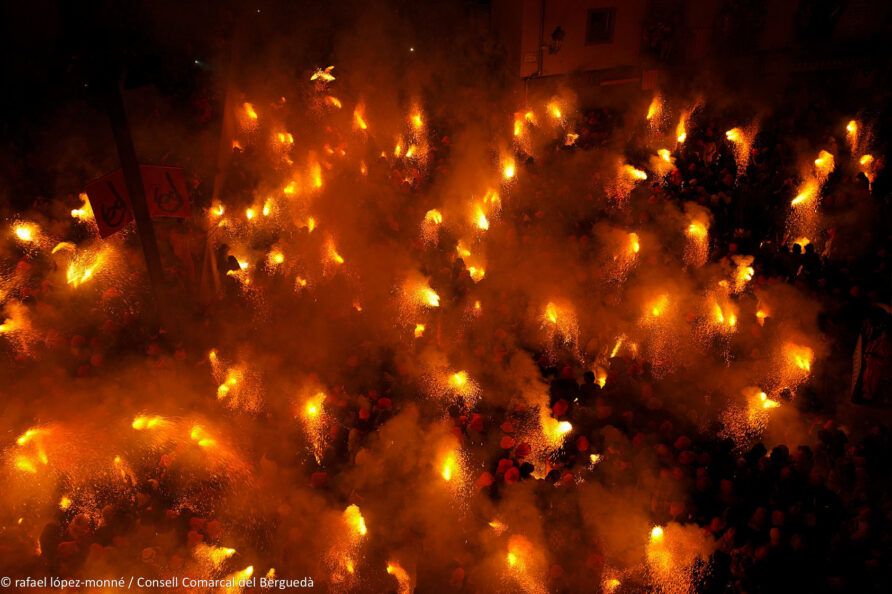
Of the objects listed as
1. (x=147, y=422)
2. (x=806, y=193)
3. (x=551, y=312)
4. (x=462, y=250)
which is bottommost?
(x=147, y=422)

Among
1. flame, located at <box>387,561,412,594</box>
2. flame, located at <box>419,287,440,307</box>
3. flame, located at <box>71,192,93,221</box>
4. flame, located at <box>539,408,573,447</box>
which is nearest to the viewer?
flame, located at <box>387,561,412,594</box>

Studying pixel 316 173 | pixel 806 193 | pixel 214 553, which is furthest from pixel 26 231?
pixel 806 193

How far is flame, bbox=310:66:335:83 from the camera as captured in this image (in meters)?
9.49

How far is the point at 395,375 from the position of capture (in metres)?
4.75

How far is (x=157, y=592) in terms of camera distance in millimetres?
3277

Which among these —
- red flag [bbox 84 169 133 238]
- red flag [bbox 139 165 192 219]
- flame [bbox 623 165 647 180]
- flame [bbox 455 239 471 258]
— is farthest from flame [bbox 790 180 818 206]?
red flag [bbox 84 169 133 238]

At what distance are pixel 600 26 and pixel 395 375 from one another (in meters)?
8.70

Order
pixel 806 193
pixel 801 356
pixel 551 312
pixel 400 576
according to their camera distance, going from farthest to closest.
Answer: pixel 806 193 < pixel 551 312 < pixel 801 356 < pixel 400 576

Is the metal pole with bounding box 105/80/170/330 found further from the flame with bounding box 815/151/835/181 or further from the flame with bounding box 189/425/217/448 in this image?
the flame with bounding box 815/151/835/181

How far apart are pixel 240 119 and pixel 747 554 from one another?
820 centimetres

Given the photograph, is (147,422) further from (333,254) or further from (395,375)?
Answer: (333,254)

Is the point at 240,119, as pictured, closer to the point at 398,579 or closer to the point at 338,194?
the point at 338,194

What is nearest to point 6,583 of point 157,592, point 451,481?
point 157,592

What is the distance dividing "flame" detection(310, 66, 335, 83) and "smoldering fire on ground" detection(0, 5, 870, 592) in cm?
210
